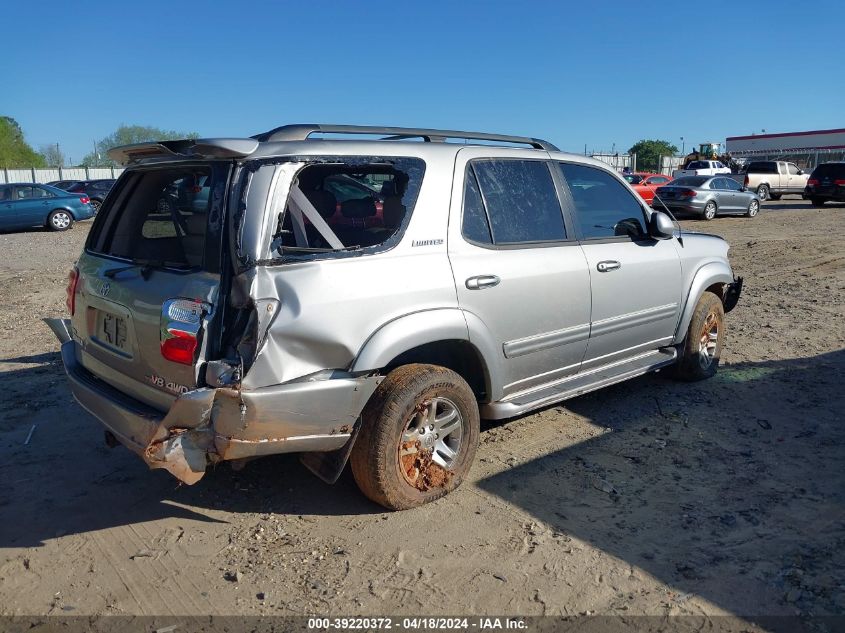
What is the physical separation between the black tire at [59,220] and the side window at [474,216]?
20336 millimetres

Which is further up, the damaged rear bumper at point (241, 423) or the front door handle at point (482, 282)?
the front door handle at point (482, 282)

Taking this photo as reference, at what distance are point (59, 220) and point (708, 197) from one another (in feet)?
63.6

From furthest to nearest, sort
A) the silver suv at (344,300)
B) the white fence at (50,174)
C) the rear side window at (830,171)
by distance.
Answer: the white fence at (50,174) < the rear side window at (830,171) < the silver suv at (344,300)

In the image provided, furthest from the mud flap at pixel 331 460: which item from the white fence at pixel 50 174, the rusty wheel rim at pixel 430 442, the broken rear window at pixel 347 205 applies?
the white fence at pixel 50 174

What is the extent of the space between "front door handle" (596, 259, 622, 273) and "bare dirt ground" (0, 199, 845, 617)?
1.11 m

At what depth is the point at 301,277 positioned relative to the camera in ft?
10.4

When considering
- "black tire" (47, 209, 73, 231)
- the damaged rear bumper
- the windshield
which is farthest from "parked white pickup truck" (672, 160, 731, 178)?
the damaged rear bumper

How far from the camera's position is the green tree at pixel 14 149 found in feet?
225

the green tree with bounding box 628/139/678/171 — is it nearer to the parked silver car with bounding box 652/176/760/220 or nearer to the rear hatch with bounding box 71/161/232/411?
the parked silver car with bounding box 652/176/760/220

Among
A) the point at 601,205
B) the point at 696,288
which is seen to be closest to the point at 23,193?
the point at 601,205

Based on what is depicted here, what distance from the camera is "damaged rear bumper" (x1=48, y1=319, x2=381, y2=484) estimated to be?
3076mm

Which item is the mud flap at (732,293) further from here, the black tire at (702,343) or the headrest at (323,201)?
the headrest at (323,201)

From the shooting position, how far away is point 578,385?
4.59 metres

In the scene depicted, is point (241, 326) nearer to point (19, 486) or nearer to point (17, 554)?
point (17, 554)
